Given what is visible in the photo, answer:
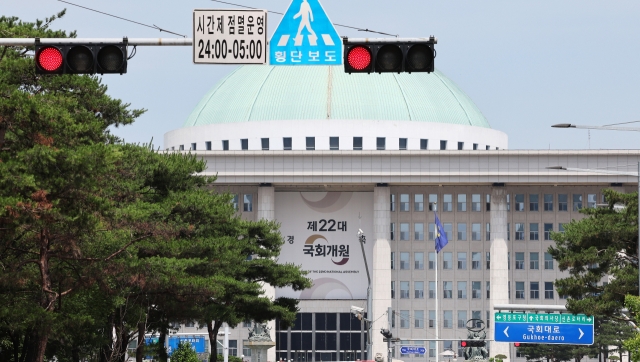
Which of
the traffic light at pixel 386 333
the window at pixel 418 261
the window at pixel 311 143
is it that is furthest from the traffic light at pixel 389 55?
the window at pixel 311 143

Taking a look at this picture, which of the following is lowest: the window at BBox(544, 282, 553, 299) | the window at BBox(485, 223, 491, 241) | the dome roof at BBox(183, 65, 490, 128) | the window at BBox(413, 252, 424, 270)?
the window at BBox(544, 282, 553, 299)

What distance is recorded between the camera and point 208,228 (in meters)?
48.2

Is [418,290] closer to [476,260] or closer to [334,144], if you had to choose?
[476,260]

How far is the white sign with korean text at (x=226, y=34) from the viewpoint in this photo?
1869 centimetres

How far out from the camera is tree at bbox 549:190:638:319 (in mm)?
50844

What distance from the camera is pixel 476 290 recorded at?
106438 mm

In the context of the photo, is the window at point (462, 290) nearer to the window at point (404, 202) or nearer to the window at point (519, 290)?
the window at point (519, 290)

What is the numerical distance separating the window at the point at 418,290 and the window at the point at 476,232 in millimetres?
6479

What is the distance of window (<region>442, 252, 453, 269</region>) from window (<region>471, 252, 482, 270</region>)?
1951mm

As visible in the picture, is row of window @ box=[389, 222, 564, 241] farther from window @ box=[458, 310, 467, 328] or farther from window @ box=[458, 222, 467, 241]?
window @ box=[458, 310, 467, 328]

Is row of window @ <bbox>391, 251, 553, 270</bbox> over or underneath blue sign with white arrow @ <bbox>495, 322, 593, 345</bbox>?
over

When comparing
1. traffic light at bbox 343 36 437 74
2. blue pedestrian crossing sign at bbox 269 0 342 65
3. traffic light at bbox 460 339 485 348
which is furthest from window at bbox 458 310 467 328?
traffic light at bbox 343 36 437 74

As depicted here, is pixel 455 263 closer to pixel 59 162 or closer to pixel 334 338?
pixel 334 338

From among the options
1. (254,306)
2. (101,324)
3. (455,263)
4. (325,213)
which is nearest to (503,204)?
(455,263)
